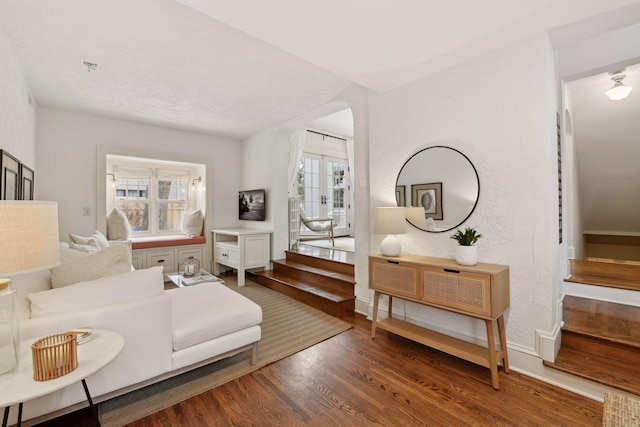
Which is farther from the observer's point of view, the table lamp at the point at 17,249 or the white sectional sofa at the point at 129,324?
the white sectional sofa at the point at 129,324

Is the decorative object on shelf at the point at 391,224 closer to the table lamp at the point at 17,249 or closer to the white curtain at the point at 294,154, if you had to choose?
the table lamp at the point at 17,249

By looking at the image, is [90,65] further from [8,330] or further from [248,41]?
[8,330]

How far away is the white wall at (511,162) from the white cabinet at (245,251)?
9.10ft

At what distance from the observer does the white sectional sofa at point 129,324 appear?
1.45m

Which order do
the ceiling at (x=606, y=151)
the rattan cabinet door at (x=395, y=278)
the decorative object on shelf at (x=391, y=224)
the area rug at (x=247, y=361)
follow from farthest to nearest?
the ceiling at (x=606, y=151) → the decorative object on shelf at (x=391, y=224) → the rattan cabinet door at (x=395, y=278) → the area rug at (x=247, y=361)

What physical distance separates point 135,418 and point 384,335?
203 cm

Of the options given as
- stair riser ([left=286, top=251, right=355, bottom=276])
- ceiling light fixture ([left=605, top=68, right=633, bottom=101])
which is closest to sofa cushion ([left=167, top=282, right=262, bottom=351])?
stair riser ([left=286, top=251, right=355, bottom=276])

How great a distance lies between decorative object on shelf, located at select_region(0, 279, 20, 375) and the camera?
106 cm

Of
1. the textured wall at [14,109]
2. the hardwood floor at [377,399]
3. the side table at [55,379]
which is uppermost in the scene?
the textured wall at [14,109]

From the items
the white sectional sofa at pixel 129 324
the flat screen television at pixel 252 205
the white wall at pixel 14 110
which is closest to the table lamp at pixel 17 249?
the white sectional sofa at pixel 129 324

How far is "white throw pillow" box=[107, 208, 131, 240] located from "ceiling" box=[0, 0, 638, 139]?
67.2 inches

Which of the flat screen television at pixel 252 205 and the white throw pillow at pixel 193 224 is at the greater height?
the flat screen television at pixel 252 205

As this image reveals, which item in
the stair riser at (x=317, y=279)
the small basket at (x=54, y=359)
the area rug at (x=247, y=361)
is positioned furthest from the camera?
the stair riser at (x=317, y=279)

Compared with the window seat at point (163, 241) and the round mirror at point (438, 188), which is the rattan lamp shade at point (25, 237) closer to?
the round mirror at point (438, 188)
